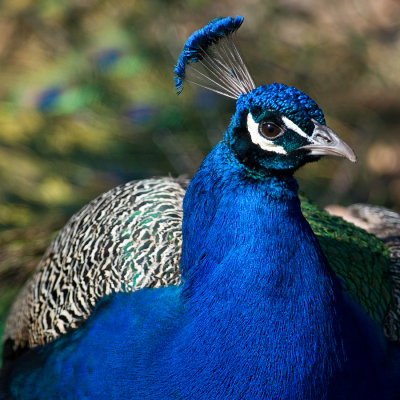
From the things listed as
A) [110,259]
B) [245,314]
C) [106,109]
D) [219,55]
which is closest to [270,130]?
[219,55]

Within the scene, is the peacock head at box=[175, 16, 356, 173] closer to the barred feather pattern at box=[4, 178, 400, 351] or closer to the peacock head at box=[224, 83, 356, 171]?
the peacock head at box=[224, 83, 356, 171]

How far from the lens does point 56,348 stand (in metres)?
1.41

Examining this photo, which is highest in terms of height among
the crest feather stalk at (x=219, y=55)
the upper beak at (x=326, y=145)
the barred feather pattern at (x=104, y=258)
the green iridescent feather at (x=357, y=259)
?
the crest feather stalk at (x=219, y=55)

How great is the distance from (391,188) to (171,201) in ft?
6.14

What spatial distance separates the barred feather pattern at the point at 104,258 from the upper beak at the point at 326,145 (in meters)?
0.41

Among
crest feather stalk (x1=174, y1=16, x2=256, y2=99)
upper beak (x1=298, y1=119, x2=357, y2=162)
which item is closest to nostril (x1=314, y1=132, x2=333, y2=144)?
upper beak (x1=298, y1=119, x2=357, y2=162)

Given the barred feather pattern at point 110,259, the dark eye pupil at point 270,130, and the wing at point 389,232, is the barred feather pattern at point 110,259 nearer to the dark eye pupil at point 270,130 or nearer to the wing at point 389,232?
the wing at point 389,232

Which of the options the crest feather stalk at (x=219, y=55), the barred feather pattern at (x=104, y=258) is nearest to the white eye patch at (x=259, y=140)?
the crest feather stalk at (x=219, y=55)

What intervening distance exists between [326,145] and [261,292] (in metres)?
0.27

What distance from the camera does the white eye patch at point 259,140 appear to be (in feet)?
3.46

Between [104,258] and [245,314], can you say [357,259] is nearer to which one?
[245,314]

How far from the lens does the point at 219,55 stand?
1.18 metres

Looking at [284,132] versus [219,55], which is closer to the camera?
[284,132]

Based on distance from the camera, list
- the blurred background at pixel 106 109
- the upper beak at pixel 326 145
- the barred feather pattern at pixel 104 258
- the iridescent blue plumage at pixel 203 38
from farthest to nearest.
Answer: the blurred background at pixel 106 109
the barred feather pattern at pixel 104 258
the iridescent blue plumage at pixel 203 38
the upper beak at pixel 326 145
